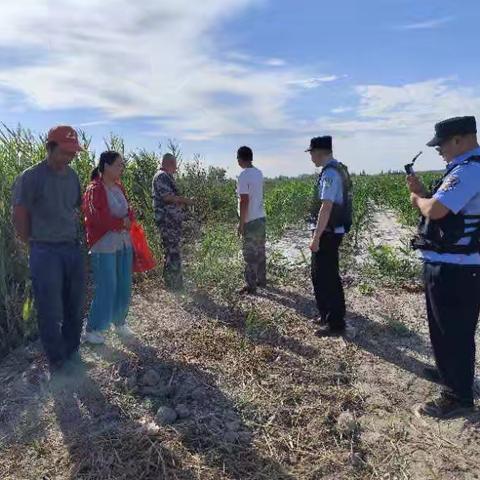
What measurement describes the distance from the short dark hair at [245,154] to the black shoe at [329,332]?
83.6 inches

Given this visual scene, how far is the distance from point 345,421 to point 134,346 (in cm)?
193

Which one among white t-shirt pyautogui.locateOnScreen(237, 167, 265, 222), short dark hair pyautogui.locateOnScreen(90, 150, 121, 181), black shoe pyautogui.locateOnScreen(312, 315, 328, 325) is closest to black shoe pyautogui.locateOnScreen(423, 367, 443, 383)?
black shoe pyautogui.locateOnScreen(312, 315, 328, 325)

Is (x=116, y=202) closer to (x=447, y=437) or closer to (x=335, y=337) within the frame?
(x=335, y=337)

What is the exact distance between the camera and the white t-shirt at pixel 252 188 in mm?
5645

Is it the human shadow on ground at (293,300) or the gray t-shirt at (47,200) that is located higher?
the gray t-shirt at (47,200)

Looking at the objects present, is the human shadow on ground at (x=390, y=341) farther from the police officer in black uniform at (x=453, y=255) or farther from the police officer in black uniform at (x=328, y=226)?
the police officer in black uniform at (x=453, y=255)

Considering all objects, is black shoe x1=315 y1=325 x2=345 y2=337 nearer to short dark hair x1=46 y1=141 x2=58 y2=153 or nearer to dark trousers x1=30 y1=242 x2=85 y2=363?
dark trousers x1=30 y1=242 x2=85 y2=363

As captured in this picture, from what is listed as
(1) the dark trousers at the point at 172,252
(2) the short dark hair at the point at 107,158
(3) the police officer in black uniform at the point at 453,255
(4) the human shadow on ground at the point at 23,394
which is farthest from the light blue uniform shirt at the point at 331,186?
(4) the human shadow on ground at the point at 23,394

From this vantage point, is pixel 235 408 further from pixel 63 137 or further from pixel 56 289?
pixel 63 137

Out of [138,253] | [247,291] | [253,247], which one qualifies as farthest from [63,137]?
[247,291]

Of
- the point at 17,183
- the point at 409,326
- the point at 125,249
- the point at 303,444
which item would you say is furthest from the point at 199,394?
the point at 409,326

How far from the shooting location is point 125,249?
14.2 ft

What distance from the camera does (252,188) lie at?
5680 mm

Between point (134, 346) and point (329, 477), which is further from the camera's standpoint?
point (134, 346)
